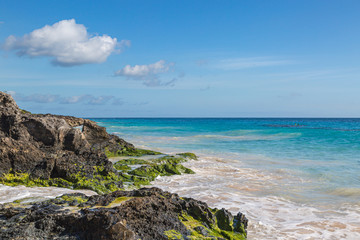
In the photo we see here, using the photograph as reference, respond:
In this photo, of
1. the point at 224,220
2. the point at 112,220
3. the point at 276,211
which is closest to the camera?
the point at 112,220

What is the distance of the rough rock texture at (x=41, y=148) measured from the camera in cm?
766

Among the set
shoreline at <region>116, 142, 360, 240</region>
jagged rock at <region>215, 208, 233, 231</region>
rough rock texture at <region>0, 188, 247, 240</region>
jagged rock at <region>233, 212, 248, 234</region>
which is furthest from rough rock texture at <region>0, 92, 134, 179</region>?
jagged rock at <region>233, 212, 248, 234</region>

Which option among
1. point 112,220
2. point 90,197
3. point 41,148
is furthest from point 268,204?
point 41,148

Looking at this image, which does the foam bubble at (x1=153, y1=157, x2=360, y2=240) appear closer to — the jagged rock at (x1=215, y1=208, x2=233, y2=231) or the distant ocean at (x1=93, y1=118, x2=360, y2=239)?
the distant ocean at (x1=93, y1=118, x2=360, y2=239)

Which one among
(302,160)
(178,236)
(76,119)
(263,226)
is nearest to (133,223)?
(178,236)

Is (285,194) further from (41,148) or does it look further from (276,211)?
(41,148)

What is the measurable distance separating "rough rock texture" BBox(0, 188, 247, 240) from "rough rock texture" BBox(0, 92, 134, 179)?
3283 millimetres

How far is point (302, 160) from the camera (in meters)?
16.1

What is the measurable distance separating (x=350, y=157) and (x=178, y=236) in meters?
16.4

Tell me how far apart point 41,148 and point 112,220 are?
6531 mm

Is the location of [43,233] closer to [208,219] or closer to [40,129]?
[208,219]

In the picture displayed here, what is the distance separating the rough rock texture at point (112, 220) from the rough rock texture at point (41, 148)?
3283 mm

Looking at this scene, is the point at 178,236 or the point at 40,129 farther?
the point at 40,129

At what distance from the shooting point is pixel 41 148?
30.2 feet
